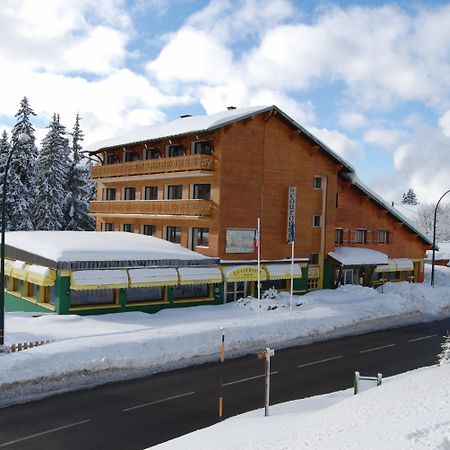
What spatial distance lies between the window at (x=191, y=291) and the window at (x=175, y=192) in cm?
793

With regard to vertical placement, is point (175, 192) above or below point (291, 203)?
above

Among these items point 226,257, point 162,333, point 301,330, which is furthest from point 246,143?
point 162,333

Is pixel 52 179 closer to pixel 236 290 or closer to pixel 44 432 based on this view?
pixel 236 290

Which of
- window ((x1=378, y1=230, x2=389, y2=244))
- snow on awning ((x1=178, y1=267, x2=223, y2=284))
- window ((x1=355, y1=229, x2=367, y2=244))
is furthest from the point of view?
window ((x1=378, y1=230, x2=389, y2=244))

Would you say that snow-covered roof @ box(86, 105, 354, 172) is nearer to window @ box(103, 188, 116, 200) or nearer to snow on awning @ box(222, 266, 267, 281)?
window @ box(103, 188, 116, 200)

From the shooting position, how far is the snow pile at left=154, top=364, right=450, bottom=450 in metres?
8.75

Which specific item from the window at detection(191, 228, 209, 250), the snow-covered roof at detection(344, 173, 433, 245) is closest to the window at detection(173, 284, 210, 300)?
the window at detection(191, 228, 209, 250)

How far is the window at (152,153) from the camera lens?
41406mm

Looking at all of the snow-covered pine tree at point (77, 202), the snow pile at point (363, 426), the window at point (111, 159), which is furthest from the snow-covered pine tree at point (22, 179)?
the snow pile at point (363, 426)

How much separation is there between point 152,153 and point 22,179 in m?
20.7

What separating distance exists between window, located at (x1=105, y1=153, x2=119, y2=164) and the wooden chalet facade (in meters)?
0.09

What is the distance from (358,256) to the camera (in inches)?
1689

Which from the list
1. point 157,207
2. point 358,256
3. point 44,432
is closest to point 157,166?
point 157,207

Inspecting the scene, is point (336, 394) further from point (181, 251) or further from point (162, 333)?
point (181, 251)
